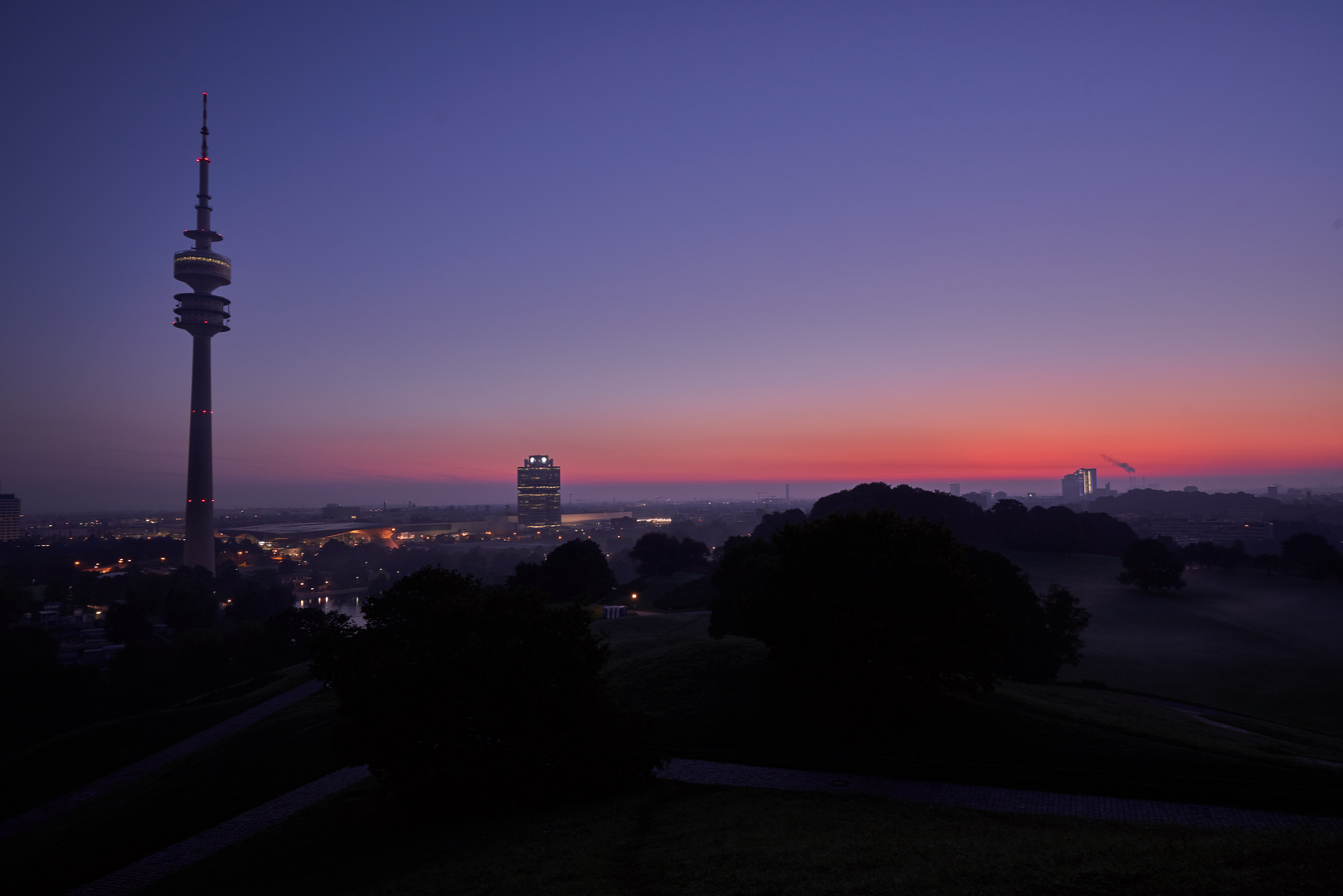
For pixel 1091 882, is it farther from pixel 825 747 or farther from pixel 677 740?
pixel 677 740

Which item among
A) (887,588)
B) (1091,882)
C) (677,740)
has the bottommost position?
(677,740)

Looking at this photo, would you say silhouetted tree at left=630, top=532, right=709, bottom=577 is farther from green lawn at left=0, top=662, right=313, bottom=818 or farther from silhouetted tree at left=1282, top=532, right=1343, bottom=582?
silhouetted tree at left=1282, top=532, right=1343, bottom=582

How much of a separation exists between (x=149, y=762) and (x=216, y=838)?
843 inches

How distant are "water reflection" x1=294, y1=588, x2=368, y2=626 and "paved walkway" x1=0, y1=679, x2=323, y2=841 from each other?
99.4 metres

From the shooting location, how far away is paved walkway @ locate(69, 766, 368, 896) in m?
25.0

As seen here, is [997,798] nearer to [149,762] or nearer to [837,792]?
[837,792]

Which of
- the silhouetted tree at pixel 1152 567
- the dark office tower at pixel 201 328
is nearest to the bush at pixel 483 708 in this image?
the silhouetted tree at pixel 1152 567

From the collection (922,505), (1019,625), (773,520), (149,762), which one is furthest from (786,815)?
(773,520)

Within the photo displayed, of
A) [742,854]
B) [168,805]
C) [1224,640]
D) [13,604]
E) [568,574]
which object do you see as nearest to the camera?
[742,854]

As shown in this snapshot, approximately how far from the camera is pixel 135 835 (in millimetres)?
29422

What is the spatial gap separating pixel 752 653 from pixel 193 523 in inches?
7093

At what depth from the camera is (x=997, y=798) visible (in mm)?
24078

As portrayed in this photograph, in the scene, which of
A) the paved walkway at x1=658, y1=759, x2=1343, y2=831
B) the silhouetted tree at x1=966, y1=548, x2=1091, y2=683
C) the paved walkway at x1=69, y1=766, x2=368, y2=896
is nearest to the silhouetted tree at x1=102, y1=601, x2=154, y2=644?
the paved walkway at x1=69, y1=766, x2=368, y2=896

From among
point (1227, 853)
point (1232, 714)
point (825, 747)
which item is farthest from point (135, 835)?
point (1232, 714)
